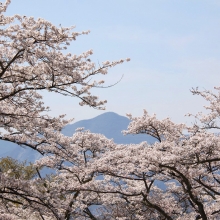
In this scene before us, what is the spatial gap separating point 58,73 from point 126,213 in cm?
975

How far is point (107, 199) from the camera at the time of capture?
15289 mm

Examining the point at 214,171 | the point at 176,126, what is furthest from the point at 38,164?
the point at 214,171

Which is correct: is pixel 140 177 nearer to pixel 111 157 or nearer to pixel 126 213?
pixel 111 157

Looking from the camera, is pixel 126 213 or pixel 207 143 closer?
pixel 207 143

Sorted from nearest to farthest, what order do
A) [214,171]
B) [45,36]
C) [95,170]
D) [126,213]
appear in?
[45,36]
[95,170]
[214,171]
[126,213]

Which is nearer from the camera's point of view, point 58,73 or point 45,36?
point 45,36

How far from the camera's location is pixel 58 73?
7594mm

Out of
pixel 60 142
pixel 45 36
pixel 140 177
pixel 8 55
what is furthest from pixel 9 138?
pixel 140 177

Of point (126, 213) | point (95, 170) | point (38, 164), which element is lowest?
point (126, 213)

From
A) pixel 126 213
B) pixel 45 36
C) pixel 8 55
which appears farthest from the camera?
pixel 126 213

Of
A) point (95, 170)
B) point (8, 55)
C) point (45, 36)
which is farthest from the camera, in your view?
point (95, 170)

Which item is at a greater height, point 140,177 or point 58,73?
Answer: point 58,73

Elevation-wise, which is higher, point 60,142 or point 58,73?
point 58,73

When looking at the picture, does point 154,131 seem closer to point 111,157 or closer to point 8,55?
point 111,157
